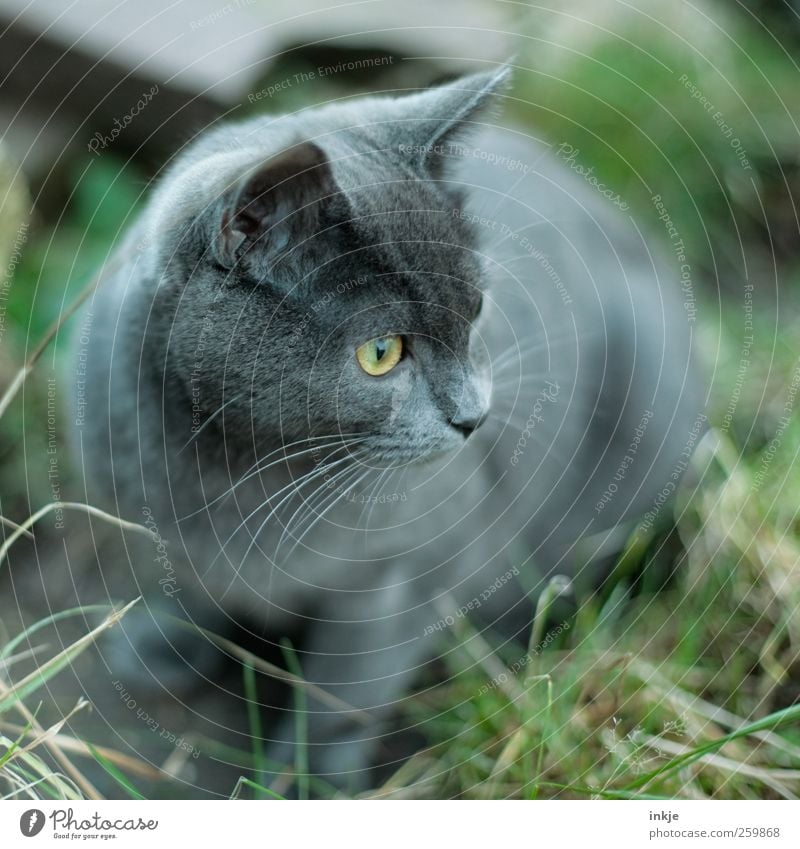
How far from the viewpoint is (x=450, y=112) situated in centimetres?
69

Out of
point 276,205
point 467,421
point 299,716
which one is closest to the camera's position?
point 276,205

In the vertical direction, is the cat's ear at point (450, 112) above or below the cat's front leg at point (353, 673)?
above

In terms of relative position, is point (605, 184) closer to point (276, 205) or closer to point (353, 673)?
point (276, 205)

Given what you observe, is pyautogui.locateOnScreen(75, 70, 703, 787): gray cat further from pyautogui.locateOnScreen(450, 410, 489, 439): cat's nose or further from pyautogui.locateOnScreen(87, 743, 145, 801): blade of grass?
pyautogui.locateOnScreen(87, 743, 145, 801): blade of grass

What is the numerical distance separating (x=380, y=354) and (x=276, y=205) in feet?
0.52

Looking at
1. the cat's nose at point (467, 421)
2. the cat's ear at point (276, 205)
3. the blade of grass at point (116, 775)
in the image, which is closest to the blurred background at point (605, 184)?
the blade of grass at point (116, 775)

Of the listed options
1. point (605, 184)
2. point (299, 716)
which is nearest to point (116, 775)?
point (299, 716)

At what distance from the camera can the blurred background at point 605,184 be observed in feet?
2.56

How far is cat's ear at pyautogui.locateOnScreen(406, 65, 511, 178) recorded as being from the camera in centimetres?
68

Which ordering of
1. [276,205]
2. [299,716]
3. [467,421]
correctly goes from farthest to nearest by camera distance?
[299,716], [467,421], [276,205]

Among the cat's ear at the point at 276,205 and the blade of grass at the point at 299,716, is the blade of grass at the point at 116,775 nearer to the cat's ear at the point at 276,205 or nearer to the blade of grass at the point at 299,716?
the blade of grass at the point at 299,716

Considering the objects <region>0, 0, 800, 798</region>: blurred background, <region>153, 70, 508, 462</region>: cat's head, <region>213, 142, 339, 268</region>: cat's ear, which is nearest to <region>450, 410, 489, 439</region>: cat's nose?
<region>153, 70, 508, 462</region>: cat's head
